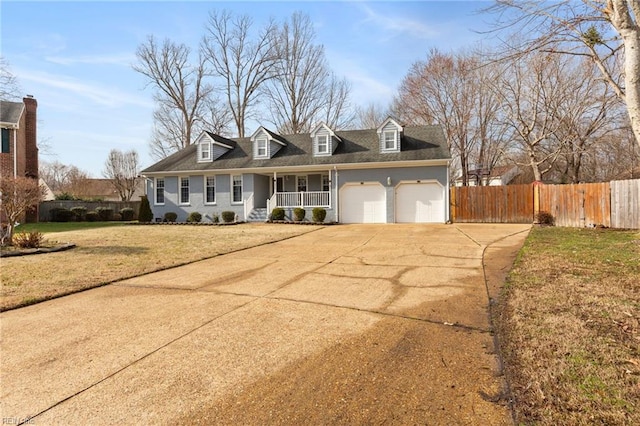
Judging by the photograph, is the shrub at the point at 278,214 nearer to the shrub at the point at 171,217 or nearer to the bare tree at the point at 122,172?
the shrub at the point at 171,217

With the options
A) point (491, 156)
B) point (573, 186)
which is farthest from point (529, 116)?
point (573, 186)

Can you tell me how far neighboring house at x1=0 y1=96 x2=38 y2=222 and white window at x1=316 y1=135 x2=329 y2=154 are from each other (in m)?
16.4

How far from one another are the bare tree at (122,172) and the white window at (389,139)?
32639mm

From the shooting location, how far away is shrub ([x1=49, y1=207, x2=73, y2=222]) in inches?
958

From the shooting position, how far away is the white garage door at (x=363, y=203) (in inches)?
747

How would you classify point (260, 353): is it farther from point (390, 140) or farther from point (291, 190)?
point (291, 190)

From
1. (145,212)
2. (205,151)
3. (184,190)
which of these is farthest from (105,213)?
(205,151)

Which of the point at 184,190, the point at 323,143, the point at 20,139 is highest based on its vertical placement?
the point at 20,139

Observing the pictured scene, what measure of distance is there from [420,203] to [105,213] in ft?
74.8

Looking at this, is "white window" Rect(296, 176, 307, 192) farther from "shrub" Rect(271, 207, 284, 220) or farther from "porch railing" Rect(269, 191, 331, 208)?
"shrub" Rect(271, 207, 284, 220)

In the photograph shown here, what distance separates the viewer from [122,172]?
136 feet

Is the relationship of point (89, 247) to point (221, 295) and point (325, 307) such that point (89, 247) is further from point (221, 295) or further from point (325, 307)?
point (325, 307)

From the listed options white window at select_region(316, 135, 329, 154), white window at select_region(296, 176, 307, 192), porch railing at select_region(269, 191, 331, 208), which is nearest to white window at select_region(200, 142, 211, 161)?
porch railing at select_region(269, 191, 331, 208)

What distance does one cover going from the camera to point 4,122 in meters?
20.7
